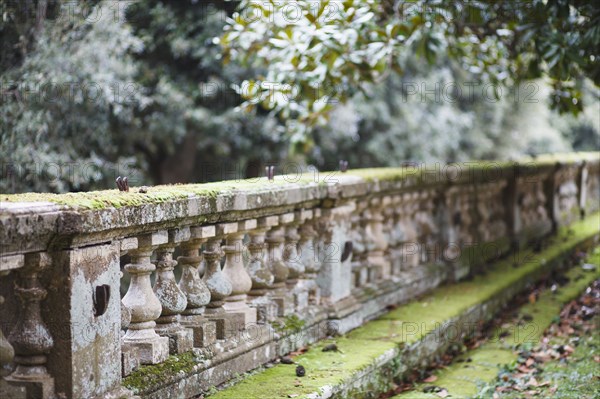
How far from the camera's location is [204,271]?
170 inches

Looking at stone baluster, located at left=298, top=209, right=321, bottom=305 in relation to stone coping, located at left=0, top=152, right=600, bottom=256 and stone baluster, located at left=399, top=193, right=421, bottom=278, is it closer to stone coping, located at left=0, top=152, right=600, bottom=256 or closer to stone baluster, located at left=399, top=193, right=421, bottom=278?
stone coping, located at left=0, top=152, right=600, bottom=256

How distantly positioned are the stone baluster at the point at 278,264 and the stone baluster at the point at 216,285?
26.2 inches

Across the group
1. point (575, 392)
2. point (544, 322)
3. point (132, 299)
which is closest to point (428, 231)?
point (544, 322)

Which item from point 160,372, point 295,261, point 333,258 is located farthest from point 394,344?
point 160,372

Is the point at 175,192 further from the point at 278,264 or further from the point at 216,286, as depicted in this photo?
the point at 278,264

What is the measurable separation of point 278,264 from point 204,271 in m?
0.76

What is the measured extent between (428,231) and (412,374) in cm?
216

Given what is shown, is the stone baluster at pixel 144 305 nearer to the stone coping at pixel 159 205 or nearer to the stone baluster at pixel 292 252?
the stone coping at pixel 159 205

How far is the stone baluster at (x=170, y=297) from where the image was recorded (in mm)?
3812

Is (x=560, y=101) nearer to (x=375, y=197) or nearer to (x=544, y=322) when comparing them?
(x=544, y=322)

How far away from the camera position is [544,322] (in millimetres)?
6895

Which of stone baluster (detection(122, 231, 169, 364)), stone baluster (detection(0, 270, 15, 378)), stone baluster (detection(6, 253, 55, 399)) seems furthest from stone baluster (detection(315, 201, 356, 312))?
stone baluster (detection(0, 270, 15, 378))

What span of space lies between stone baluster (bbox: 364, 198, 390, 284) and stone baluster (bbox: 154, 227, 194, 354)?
2.61 m

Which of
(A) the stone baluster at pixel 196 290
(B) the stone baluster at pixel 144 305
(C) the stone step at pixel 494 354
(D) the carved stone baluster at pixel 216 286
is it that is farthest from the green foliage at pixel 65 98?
(B) the stone baluster at pixel 144 305
